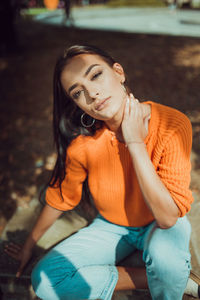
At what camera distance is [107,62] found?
1.80m

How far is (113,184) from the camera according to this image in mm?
1969

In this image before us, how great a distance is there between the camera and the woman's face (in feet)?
5.58

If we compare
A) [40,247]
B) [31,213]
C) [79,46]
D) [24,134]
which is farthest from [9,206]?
[79,46]

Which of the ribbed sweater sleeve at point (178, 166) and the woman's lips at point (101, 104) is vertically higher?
the woman's lips at point (101, 104)

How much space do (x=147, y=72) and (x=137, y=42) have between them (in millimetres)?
3127

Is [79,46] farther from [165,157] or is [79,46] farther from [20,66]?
[20,66]

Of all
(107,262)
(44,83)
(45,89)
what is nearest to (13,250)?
(107,262)

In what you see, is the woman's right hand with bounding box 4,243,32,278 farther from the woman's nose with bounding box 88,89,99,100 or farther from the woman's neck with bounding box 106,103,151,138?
the woman's nose with bounding box 88,89,99,100

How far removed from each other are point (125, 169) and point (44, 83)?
5840 millimetres

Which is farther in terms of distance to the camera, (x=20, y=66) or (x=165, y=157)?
(x=20, y=66)

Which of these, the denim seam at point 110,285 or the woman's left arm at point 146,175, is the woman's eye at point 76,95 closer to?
the woman's left arm at point 146,175

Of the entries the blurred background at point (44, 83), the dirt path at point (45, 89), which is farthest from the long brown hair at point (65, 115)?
the dirt path at point (45, 89)

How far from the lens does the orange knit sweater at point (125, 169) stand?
5.52ft

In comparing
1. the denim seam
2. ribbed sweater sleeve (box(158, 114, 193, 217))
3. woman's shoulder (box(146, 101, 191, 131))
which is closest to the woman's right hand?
the denim seam
